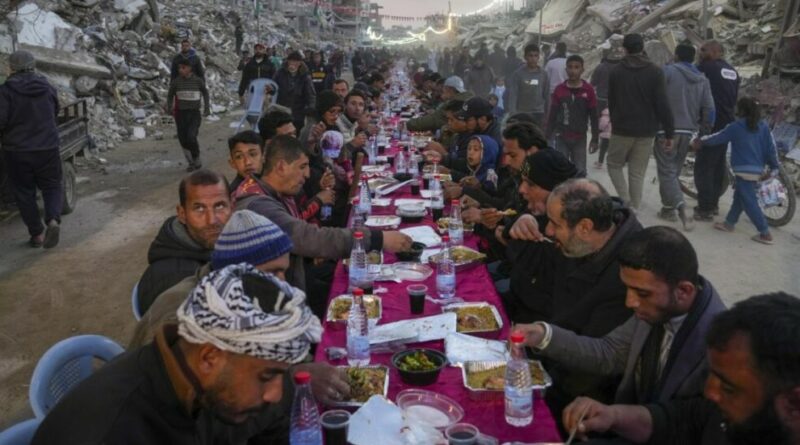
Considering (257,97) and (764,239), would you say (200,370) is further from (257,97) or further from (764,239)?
(257,97)

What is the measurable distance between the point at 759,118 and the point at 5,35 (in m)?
15.5

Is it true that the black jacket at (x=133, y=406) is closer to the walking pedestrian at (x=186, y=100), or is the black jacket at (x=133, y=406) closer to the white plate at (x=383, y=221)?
the white plate at (x=383, y=221)

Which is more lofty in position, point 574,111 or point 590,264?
point 574,111

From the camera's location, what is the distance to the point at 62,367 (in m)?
3.13

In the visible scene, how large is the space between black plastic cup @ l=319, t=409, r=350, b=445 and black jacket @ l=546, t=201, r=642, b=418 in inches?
62.1

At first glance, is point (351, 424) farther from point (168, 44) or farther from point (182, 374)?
point (168, 44)

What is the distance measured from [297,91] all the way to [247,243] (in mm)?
11283

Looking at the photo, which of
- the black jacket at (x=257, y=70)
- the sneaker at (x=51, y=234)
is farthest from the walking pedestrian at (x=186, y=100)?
the sneaker at (x=51, y=234)

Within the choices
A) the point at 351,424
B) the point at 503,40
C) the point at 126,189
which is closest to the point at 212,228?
the point at 351,424

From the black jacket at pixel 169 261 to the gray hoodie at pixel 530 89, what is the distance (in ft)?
32.0

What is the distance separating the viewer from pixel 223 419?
6.68 feet

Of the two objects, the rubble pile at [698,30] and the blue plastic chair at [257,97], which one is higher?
the rubble pile at [698,30]

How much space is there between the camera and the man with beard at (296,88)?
13.9 m

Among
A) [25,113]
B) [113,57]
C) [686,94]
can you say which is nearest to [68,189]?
[25,113]
